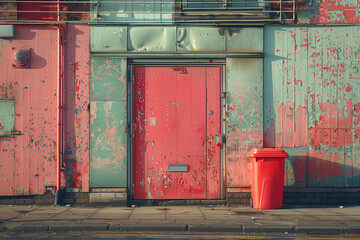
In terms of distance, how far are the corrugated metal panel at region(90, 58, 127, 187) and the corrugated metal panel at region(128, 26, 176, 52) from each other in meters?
0.48

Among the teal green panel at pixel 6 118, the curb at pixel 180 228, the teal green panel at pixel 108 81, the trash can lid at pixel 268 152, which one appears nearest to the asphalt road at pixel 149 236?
the curb at pixel 180 228

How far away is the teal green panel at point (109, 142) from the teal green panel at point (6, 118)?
176 centimetres

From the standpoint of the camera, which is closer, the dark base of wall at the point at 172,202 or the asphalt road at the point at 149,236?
the asphalt road at the point at 149,236

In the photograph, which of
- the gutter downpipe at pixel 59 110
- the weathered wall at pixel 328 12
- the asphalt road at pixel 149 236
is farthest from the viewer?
the weathered wall at pixel 328 12

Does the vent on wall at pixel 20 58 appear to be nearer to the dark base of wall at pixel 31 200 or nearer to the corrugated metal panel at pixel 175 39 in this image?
the corrugated metal panel at pixel 175 39

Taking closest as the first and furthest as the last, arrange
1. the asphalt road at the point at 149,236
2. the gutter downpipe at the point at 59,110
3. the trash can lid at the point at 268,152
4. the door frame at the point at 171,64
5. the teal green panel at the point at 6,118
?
the asphalt road at the point at 149,236, the trash can lid at the point at 268,152, the gutter downpipe at the point at 59,110, the teal green panel at the point at 6,118, the door frame at the point at 171,64

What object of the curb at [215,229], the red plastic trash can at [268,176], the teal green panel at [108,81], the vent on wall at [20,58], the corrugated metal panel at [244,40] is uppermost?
the corrugated metal panel at [244,40]

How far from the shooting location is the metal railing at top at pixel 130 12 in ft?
34.4

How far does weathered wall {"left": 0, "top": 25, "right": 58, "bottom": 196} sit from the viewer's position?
33.8 ft

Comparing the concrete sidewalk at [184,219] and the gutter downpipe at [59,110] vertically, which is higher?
the gutter downpipe at [59,110]

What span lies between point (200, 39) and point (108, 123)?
9.16 ft

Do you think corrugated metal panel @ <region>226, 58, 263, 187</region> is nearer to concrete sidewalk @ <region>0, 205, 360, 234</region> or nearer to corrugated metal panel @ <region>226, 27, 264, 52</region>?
corrugated metal panel @ <region>226, 27, 264, 52</region>

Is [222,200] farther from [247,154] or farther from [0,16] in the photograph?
[0,16]

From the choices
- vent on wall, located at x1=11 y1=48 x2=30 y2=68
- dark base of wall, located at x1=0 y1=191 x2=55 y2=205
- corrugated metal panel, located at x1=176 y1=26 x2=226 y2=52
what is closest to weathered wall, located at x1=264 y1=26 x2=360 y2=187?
corrugated metal panel, located at x1=176 y1=26 x2=226 y2=52
